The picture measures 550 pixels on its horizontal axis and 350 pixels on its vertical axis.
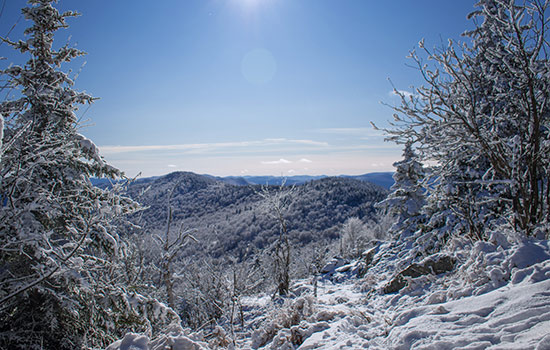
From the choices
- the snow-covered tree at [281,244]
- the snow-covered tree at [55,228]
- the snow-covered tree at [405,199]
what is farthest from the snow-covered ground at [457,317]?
the snow-covered tree at [405,199]

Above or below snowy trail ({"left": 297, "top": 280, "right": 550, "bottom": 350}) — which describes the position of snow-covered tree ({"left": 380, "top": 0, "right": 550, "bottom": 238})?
above

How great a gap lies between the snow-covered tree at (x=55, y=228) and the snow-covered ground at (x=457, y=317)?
2.96m

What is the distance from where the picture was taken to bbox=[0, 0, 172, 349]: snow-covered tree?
4.90 meters

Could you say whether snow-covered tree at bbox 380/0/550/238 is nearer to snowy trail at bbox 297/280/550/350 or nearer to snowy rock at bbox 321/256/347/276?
snowy trail at bbox 297/280/550/350

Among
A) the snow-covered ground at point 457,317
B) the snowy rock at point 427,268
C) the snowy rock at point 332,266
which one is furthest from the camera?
the snowy rock at point 332,266

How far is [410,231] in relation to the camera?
15.8 metres

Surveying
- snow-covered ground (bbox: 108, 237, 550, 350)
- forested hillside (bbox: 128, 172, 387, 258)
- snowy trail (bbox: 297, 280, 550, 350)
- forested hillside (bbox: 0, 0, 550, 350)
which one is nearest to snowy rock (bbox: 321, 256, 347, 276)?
forested hillside (bbox: 0, 0, 550, 350)

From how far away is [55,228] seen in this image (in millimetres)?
6188

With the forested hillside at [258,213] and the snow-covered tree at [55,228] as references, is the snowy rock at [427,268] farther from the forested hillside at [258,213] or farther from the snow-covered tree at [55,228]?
the forested hillside at [258,213]

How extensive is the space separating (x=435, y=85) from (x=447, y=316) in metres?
3.57

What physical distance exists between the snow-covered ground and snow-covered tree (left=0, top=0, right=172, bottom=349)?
9.70 ft

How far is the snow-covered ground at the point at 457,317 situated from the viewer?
2408 mm

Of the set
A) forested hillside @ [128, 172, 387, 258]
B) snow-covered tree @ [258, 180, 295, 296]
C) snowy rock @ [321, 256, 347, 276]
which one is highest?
snow-covered tree @ [258, 180, 295, 296]

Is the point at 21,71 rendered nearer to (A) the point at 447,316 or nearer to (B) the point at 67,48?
(B) the point at 67,48
